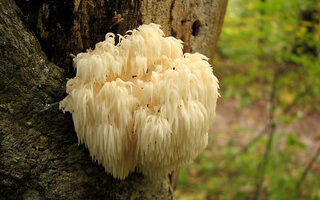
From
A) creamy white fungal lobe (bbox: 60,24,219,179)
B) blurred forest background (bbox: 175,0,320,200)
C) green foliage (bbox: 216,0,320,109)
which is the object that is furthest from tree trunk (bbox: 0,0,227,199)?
green foliage (bbox: 216,0,320,109)

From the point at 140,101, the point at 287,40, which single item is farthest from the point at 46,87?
the point at 287,40

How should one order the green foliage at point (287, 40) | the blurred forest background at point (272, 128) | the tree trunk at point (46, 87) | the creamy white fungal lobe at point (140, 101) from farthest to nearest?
the blurred forest background at point (272, 128)
the green foliage at point (287, 40)
the tree trunk at point (46, 87)
the creamy white fungal lobe at point (140, 101)

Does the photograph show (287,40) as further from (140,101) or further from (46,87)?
(46,87)

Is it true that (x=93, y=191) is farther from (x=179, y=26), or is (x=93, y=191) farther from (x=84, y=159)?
(x=179, y=26)

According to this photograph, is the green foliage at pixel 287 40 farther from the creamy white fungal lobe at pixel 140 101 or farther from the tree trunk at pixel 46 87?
the tree trunk at pixel 46 87

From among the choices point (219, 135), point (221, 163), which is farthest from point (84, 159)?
point (219, 135)

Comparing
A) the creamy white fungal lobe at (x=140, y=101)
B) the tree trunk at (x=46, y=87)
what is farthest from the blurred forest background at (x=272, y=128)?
the tree trunk at (x=46, y=87)
